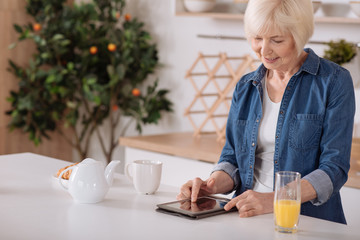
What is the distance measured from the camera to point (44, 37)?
429 centimetres

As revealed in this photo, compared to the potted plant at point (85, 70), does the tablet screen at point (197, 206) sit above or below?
below

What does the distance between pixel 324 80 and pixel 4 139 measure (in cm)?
303

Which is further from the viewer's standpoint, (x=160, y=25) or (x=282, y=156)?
(x=160, y=25)

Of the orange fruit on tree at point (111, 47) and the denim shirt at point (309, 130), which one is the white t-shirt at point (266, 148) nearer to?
the denim shirt at point (309, 130)

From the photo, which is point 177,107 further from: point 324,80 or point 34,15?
point 324,80

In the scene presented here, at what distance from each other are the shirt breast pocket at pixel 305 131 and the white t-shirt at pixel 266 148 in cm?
8

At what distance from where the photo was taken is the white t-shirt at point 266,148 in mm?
2061

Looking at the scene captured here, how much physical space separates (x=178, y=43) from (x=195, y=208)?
2521 mm

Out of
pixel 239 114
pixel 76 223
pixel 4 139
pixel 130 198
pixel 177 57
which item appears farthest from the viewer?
pixel 4 139

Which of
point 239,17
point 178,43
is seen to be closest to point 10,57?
point 178,43

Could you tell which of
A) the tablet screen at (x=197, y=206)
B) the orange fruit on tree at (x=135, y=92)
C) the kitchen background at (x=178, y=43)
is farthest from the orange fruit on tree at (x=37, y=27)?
the tablet screen at (x=197, y=206)

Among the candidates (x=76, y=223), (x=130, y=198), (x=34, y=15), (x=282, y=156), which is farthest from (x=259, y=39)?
(x=34, y=15)

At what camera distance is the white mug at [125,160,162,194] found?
1925 mm

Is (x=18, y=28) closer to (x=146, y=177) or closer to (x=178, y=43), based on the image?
(x=178, y=43)
